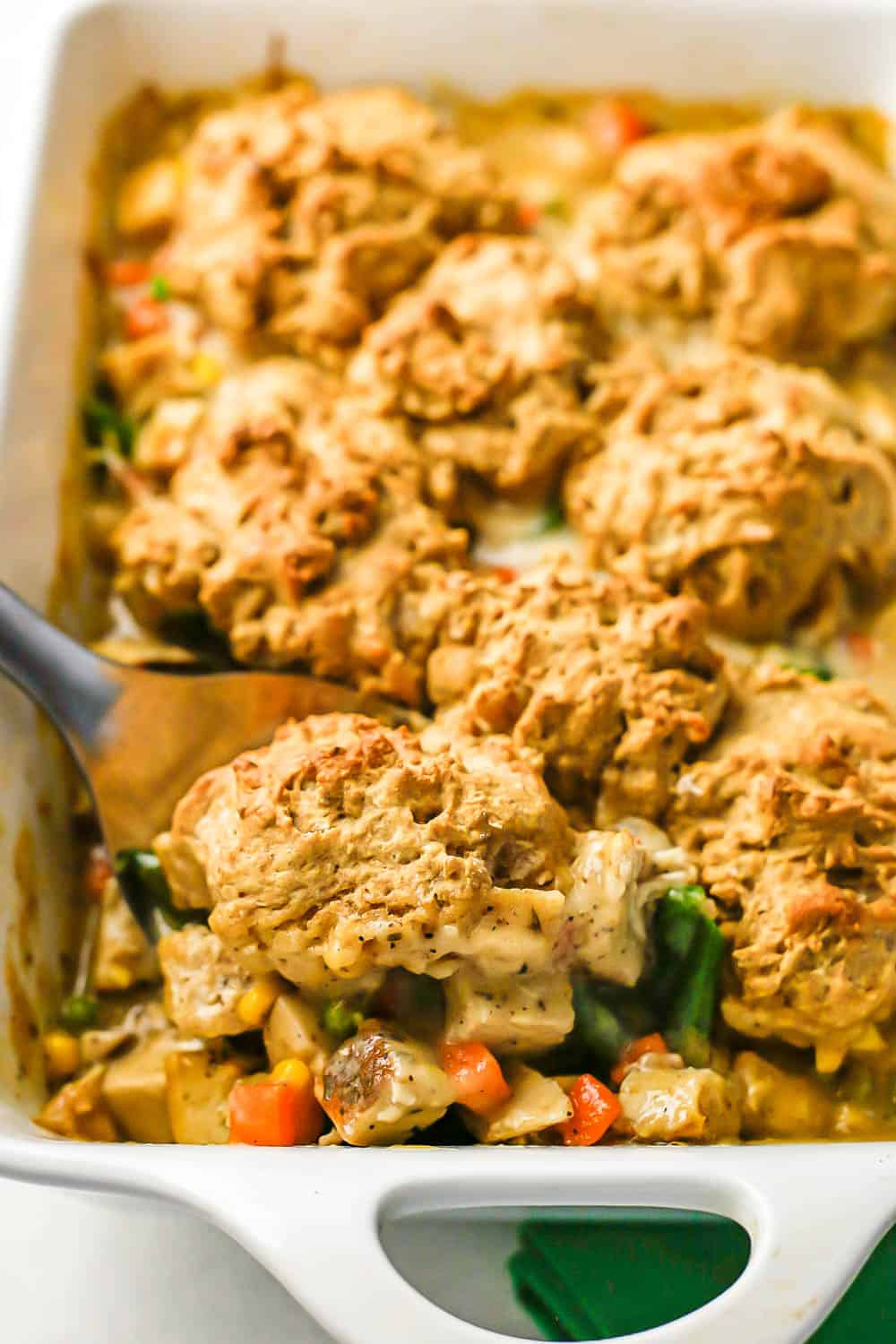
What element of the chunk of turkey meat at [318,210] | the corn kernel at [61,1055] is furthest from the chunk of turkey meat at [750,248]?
the corn kernel at [61,1055]

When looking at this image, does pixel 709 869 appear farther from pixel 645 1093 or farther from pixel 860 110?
pixel 860 110

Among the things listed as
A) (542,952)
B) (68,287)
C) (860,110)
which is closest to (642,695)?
(542,952)

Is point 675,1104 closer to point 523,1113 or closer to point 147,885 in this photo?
point 523,1113

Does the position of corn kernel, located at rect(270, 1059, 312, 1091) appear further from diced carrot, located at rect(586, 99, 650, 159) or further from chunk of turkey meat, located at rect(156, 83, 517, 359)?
diced carrot, located at rect(586, 99, 650, 159)

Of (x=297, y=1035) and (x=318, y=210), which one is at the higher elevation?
(x=318, y=210)

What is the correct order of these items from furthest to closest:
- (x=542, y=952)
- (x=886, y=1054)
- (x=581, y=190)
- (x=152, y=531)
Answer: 1. (x=581, y=190)
2. (x=152, y=531)
3. (x=886, y=1054)
4. (x=542, y=952)

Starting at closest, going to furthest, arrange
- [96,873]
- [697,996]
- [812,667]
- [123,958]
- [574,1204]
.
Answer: [574,1204]
[697,996]
[123,958]
[96,873]
[812,667]

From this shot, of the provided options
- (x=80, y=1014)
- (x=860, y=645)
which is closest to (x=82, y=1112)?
(x=80, y=1014)

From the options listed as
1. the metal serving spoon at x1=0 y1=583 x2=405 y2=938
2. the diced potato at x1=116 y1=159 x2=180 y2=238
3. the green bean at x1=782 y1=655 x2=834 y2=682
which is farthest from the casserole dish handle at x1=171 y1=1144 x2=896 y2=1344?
the diced potato at x1=116 y1=159 x2=180 y2=238
